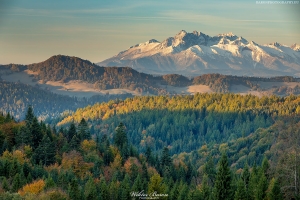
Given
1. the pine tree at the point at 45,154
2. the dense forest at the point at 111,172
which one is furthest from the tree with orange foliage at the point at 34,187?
the pine tree at the point at 45,154

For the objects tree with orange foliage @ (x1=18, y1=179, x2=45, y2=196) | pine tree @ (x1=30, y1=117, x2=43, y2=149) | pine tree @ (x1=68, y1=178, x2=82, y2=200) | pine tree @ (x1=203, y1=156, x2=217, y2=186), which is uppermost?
pine tree @ (x1=30, y1=117, x2=43, y2=149)

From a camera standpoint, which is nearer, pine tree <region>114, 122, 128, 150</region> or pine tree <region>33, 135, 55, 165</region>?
pine tree <region>33, 135, 55, 165</region>

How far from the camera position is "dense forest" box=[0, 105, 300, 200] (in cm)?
7062

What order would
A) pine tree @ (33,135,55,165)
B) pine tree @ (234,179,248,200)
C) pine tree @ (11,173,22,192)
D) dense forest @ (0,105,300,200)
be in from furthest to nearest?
pine tree @ (33,135,55,165) → pine tree @ (11,173,22,192) → pine tree @ (234,179,248,200) → dense forest @ (0,105,300,200)

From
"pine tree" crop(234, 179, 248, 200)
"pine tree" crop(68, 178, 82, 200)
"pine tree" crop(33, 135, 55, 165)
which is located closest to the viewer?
"pine tree" crop(234, 179, 248, 200)

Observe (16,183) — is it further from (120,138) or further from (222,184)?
(120,138)

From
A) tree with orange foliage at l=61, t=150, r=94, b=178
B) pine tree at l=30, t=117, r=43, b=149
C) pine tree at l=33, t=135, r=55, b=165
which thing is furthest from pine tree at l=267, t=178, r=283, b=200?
pine tree at l=30, t=117, r=43, b=149

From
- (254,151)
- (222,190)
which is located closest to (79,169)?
(222,190)

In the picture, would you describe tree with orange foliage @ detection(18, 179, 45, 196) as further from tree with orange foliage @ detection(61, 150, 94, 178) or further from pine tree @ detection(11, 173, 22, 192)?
tree with orange foliage @ detection(61, 150, 94, 178)

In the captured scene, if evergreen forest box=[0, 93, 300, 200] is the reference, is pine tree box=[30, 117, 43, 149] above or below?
above

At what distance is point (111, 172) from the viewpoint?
108625 millimetres

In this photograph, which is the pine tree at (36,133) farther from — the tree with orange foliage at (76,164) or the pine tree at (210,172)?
the pine tree at (210,172)

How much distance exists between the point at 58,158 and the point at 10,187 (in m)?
30.2

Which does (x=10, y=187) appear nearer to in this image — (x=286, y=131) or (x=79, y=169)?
(x=79, y=169)
